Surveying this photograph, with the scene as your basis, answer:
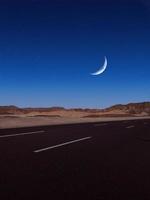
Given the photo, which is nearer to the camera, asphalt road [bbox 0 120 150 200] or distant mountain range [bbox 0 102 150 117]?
asphalt road [bbox 0 120 150 200]

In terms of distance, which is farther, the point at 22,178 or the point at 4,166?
the point at 4,166

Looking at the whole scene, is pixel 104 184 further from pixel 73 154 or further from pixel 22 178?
pixel 73 154

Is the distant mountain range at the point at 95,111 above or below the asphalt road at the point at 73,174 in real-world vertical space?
above

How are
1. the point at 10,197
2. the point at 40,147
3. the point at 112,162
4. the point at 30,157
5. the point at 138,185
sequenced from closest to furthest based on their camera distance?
the point at 10,197
the point at 138,185
the point at 112,162
the point at 30,157
the point at 40,147

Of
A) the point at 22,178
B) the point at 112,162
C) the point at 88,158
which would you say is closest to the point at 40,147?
the point at 88,158

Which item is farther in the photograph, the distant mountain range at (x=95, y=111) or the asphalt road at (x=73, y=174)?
the distant mountain range at (x=95, y=111)

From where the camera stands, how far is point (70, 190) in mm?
6387

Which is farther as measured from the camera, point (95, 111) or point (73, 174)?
point (95, 111)

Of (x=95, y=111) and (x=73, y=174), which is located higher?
(x=95, y=111)

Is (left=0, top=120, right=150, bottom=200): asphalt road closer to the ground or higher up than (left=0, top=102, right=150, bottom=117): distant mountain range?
closer to the ground

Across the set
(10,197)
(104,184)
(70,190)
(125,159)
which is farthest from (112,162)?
(10,197)

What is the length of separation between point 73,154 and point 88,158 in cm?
98

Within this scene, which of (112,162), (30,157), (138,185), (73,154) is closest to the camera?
(138,185)

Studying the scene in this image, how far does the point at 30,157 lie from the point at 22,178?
3062 millimetres
